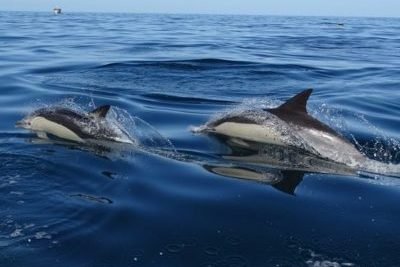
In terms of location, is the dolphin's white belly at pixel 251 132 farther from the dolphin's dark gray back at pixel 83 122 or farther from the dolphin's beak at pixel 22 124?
the dolphin's beak at pixel 22 124

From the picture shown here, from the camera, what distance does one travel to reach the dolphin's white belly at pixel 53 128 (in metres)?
10.5

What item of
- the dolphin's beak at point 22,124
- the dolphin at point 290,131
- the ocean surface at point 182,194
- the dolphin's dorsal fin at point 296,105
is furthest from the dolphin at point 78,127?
the dolphin's dorsal fin at point 296,105

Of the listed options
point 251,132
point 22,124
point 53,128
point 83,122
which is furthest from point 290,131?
point 22,124

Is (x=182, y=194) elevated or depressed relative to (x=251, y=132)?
depressed

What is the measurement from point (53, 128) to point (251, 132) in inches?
144

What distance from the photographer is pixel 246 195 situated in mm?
8039

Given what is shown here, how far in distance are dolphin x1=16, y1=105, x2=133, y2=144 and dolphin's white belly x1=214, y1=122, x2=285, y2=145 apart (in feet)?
6.42

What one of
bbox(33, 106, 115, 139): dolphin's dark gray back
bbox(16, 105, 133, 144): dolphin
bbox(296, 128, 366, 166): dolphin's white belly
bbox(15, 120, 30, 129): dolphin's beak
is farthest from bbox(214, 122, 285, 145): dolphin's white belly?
bbox(15, 120, 30, 129): dolphin's beak

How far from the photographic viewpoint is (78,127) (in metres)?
10.6

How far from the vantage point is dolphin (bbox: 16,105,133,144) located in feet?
34.6

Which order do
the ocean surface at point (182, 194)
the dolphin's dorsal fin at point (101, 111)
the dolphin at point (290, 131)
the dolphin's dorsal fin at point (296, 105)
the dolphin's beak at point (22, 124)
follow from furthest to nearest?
the dolphin's beak at point (22, 124), the dolphin's dorsal fin at point (296, 105), the dolphin's dorsal fin at point (101, 111), the dolphin at point (290, 131), the ocean surface at point (182, 194)

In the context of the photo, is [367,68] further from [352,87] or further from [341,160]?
[341,160]

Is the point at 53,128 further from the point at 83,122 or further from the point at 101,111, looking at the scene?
the point at 101,111

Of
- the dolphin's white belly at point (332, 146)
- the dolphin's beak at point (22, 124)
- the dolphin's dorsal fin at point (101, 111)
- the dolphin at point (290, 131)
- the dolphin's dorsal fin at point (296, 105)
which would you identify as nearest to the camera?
the dolphin's white belly at point (332, 146)
